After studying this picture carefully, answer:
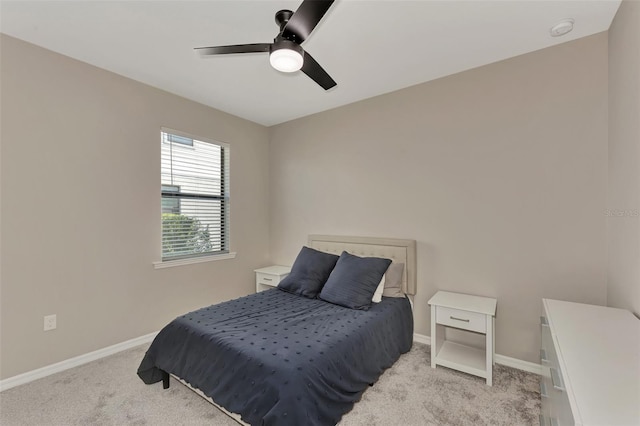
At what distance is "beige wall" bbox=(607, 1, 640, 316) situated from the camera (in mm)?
1655

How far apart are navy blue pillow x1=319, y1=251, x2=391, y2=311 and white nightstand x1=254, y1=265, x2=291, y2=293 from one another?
1112mm

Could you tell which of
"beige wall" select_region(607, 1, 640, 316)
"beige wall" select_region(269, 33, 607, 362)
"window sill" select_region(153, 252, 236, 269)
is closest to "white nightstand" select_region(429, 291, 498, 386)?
"beige wall" select_region(269, 33, 607, 362)

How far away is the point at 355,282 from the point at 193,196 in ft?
7.25

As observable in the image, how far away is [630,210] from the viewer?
1.76 m

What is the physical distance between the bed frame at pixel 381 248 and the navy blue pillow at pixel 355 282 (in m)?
0.26

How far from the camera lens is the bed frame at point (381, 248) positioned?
120 inches

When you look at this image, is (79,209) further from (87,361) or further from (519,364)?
(519,364)

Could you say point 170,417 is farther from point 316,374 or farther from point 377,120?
point 377,120

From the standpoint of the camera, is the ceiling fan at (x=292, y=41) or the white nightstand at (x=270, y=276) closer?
the ceiling fan at (x=292, y=41)

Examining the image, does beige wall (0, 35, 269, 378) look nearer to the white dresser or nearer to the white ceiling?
the white ceiling

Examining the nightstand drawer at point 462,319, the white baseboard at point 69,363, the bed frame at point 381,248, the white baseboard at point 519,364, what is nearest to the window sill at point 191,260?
the white baseboard at point 69,363

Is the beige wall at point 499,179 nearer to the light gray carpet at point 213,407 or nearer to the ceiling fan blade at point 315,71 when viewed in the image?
the light gray carpet at point 213,407

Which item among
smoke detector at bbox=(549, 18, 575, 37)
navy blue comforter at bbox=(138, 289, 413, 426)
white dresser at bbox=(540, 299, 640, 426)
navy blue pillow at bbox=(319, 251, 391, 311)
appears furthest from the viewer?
navy blue pillow at bbox=(319, 251, 391, 311)

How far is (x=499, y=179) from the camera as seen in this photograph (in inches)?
103
